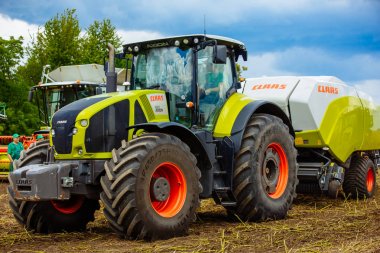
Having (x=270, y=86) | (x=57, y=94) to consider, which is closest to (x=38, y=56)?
(x=57, y=94)

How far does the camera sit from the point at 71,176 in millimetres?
7395

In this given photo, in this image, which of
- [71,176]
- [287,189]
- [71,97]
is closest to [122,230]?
[71,176]

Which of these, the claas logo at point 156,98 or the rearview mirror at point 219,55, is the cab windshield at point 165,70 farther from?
the rearview mirror at point 219,55

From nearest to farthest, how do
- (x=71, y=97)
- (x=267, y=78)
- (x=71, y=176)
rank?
(x=71, y=176) → (x=267, y=78) → (x=71, y=97)

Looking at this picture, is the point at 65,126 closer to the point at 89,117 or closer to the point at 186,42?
the point at 89,117

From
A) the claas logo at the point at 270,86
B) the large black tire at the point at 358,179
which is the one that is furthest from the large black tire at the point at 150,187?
the large black tire at the point at 358,179

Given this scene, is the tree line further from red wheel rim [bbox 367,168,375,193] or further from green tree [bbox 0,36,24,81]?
red wheel rim [bbox 367,168,375,193]

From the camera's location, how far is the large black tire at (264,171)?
8.56 m

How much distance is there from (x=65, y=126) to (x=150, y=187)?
1.34 m

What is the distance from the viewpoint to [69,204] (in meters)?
A: 8.37

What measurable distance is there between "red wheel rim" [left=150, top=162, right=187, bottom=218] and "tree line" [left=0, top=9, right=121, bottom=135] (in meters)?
28.3

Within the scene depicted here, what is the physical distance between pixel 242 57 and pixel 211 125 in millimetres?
1516

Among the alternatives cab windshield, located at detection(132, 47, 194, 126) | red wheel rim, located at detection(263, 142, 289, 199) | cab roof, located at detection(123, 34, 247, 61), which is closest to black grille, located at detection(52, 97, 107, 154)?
cab windshield, located at detection(132, 47, 194, 126)

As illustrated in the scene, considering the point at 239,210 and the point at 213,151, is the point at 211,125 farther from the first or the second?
the point at 239,210
